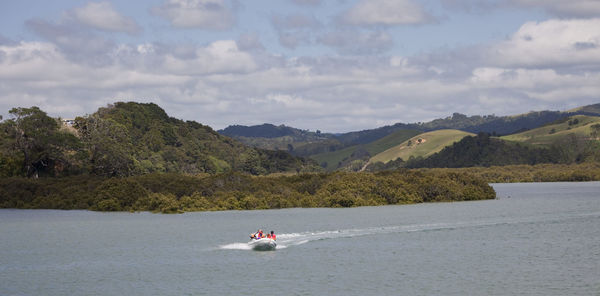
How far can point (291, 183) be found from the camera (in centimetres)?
11631

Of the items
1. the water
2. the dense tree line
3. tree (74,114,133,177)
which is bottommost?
the water

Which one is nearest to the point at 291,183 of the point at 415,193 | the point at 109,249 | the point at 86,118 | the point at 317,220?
the point at 415,193

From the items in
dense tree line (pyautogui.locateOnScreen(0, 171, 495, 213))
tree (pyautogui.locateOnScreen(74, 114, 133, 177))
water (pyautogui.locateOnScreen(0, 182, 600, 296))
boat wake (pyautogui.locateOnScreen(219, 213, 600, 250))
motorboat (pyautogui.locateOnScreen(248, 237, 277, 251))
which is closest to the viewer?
water (pyautogui.locateOnScreen(0, 182, 600, 296))

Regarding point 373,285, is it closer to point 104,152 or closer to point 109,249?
point 109,249

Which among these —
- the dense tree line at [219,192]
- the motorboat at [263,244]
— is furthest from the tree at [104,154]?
the motorboat at [263,244]

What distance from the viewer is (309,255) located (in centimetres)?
5544

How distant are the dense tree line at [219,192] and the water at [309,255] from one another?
8548mm

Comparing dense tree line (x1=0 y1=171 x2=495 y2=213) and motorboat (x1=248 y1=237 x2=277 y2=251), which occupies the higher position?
dense tree line (x1=0 y1=171 x2=495 y2=213)

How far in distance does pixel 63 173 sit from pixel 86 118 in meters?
17.0

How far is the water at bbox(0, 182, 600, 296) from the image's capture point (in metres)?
43.4

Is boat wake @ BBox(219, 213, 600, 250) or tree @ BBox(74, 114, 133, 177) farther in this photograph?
tree @ BBox(74, 114, 133, 177)

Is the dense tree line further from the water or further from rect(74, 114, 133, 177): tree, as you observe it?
rect(74, 114, 133, 177): tree

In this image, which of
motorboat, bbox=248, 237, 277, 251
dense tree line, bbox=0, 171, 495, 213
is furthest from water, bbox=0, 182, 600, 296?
dense tree line, bbox=0, 171, 495, 213

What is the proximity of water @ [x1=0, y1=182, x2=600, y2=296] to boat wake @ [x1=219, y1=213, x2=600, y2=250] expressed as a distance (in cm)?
12
